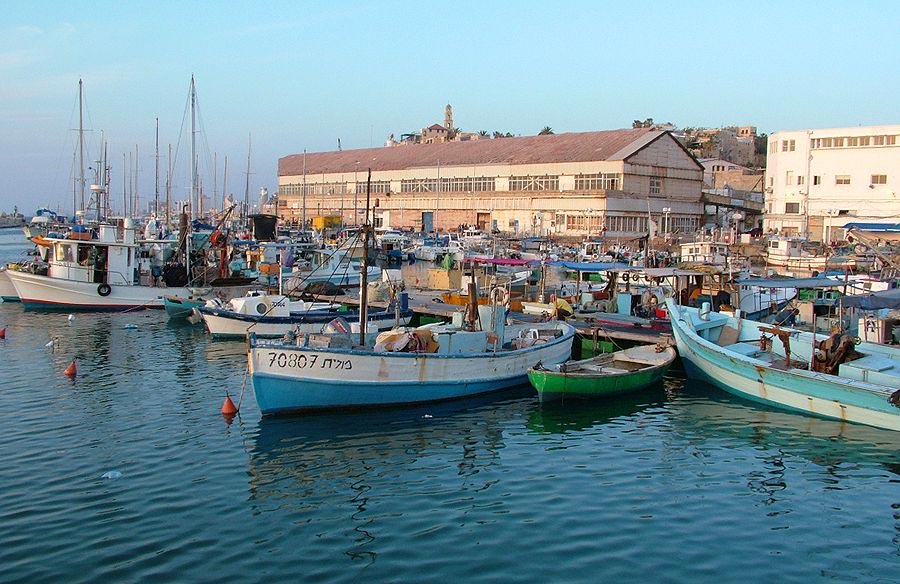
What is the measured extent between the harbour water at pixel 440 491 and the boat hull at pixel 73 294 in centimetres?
1783

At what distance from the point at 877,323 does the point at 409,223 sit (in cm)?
7994

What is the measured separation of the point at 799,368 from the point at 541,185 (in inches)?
2602

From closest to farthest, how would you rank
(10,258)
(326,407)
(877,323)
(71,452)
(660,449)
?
(71,452) → (660,449) → (326,407) → (877,323) → (10,258)

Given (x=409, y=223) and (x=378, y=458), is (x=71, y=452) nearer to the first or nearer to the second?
(x=378, y=458)

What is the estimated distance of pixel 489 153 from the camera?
9706 cm

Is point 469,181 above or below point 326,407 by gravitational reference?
above

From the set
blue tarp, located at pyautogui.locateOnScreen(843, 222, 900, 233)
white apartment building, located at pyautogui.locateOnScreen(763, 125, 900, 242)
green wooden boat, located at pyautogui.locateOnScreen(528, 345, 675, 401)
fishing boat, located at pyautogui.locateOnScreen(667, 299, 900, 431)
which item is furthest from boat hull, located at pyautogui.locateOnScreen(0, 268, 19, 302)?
white apartment building, located at pyautogui.locateOnScreen(763, 125, 900, 242)

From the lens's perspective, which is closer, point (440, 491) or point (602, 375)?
point (440, 491)

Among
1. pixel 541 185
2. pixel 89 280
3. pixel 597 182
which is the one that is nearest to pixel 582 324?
pixel 89 280

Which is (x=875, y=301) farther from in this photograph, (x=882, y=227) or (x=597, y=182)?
(x=597, y=182)

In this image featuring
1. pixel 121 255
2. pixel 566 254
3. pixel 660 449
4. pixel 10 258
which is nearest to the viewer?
pixel 660 449

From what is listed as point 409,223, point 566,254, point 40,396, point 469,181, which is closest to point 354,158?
point 409,223

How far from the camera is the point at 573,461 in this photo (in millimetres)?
18156

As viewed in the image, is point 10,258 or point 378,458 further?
point 10,258
